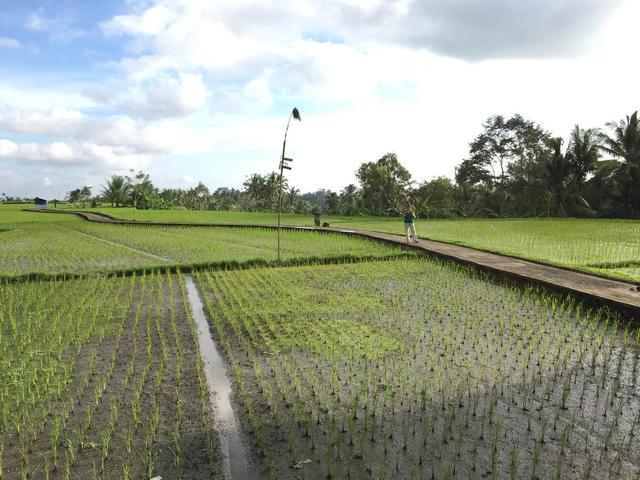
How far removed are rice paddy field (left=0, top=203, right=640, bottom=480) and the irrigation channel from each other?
3cm

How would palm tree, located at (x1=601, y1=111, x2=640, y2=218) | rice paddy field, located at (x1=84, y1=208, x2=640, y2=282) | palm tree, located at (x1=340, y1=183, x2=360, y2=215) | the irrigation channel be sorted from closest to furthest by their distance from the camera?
the irrigation channel → rice paddy field, located at (x1=84, y1=208, x2=640, y2=282) → palm tree, located at (x1=601, y1=111, x2=640, y2=218) → palm tree, located at (x1=340, y1=183, x2=360, y2=215)

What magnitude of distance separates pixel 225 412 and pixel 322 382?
93 centimetres

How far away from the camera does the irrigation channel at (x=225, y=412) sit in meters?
2.91

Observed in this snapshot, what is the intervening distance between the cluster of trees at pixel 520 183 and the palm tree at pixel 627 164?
0.04 m

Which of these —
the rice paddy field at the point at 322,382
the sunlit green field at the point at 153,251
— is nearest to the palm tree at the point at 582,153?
the sunlit green field at the point at 153,251

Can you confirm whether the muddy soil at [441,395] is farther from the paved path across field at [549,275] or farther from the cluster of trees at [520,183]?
the cluster of trees at [520,183]

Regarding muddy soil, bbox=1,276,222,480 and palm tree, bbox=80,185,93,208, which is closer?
muddy soil, bbox=1,276,222,480

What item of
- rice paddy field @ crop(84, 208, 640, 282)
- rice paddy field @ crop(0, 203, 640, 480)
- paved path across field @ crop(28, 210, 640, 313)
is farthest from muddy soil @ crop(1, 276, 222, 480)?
rice paddy field @ crop(84, 208, 640, 282)

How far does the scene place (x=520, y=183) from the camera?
99.2ft

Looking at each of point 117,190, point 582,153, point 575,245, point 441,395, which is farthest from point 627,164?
point 117,190

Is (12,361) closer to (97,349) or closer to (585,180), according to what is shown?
(97,349)

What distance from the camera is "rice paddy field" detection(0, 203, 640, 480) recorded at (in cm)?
297

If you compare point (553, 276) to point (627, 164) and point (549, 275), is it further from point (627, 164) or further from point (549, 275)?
point (627, 164)

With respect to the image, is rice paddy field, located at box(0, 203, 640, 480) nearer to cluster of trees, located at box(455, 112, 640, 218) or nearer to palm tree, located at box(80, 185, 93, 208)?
cluster of trees, located at box(455, 112, 640, 218)
